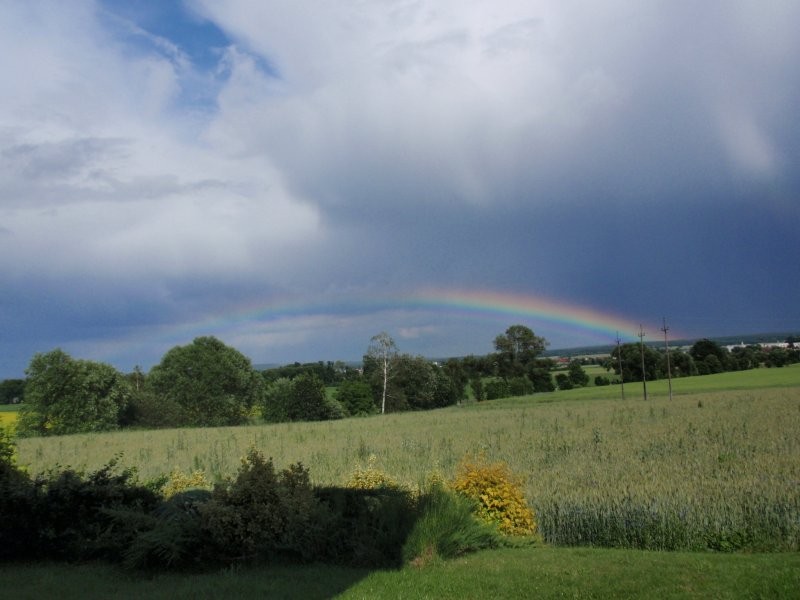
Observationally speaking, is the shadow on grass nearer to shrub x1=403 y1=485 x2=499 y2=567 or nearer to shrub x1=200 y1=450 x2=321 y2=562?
shrub x1=200 y1=450 x2=321 y2=562

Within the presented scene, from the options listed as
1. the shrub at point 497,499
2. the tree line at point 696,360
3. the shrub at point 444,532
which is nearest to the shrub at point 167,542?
the shrub at point 444,532

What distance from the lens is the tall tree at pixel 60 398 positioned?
6175cm

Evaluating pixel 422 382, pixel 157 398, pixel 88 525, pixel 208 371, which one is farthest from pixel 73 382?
pixel 88 525

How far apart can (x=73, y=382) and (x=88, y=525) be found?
59.3 metres

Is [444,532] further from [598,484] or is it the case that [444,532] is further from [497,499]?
[598,484]

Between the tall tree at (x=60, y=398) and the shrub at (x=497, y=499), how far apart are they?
59467mm

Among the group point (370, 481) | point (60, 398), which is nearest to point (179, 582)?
point (370, 481)

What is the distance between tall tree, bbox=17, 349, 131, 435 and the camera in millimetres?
61750

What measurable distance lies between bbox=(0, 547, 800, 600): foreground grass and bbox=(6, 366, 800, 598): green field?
0.03 metres

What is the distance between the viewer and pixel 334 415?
252 ft

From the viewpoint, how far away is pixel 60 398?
6228 cm

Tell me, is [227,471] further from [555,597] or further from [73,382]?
[73,382]

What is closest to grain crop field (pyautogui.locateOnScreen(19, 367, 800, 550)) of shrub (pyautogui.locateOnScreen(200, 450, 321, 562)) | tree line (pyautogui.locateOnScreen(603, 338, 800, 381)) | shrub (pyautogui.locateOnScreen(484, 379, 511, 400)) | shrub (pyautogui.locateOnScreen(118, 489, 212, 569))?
shrub (pyautogui.locateOnScreen(118, 489, 212, 569))

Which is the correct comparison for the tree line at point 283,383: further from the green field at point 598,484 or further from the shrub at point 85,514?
the shrub at point 85,514
